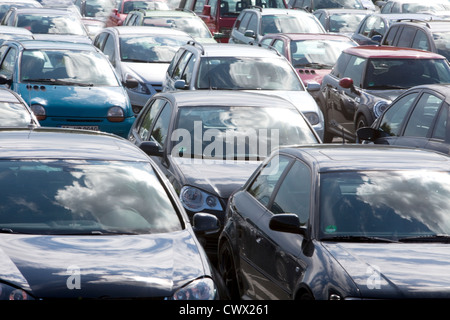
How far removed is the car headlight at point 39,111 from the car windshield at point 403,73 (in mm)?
4833

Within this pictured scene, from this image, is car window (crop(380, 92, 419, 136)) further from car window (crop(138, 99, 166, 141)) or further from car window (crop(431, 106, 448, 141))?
car window (crop(138, 99, 166, 141))

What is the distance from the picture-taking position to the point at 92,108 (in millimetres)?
15609

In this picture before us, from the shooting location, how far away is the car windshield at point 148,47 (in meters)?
20.7

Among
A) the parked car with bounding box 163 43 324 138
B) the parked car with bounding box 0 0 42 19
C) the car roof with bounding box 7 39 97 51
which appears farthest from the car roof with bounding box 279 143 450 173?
the parked car with bounding box 0 0 42 19

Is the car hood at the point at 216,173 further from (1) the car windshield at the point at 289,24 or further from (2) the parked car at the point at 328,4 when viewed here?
(2) the parked car at the point at 328,4

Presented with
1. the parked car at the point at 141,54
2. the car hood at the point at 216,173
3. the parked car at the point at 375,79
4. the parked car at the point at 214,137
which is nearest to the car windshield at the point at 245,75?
the parked car at the point at 375,79

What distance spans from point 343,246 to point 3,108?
6133 mm

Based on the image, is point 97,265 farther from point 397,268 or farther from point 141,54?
point 141,54

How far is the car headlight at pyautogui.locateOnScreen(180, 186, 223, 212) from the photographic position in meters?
9.73

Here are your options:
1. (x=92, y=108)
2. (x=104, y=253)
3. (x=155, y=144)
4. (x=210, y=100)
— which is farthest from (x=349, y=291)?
(x=92, y=108)

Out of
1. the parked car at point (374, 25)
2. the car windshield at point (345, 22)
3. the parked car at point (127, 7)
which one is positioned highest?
the parked car at point (374, 25)

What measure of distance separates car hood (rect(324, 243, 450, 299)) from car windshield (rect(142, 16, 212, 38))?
19106mm

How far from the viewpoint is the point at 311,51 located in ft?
69.3
